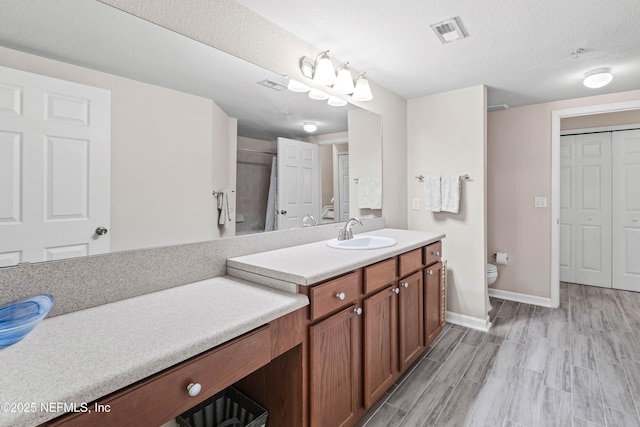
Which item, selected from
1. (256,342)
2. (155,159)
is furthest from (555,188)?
(155,159)

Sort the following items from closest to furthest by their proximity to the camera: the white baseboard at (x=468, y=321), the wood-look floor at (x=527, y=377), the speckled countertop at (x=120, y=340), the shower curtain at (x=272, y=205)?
1. the speckled countertop at (x=120, y=340)
2. the wood-look floor at (x=527, y=377)
3. the shower curtain at (x=272, y=205)
4. the white baseboard at (x=468, y=321)

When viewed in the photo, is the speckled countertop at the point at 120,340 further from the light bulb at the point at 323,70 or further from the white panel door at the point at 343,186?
the light bulb at the point at 323,70

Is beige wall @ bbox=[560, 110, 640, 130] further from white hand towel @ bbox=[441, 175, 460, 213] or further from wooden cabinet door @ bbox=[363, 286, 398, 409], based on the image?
wooden cabinet door @ bbox=[363, 286, 398, 409]

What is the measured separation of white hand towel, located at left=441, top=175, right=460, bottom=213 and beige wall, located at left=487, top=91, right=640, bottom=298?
3.46 ft

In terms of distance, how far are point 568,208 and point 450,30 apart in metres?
3.42

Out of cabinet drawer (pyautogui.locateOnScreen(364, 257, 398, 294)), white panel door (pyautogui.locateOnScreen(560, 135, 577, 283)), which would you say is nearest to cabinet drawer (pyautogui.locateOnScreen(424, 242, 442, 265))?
cabinet drawer (pyautogui.locateOnScreen(364, 257, 398, 294))

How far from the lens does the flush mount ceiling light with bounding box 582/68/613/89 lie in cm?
241

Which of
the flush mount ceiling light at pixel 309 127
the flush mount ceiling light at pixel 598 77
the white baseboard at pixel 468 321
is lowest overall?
the white baseboard at pixel 468 321

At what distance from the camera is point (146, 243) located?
128 centimetres

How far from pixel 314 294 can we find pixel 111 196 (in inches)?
33.8

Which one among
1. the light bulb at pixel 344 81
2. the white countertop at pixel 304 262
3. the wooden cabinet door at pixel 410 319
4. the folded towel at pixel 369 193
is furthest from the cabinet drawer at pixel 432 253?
the light bulb at pixel 344 81

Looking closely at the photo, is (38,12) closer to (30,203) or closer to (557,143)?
(30,203)

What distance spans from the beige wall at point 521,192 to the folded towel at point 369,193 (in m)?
1.74

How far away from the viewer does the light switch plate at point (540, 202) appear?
3322 mm
